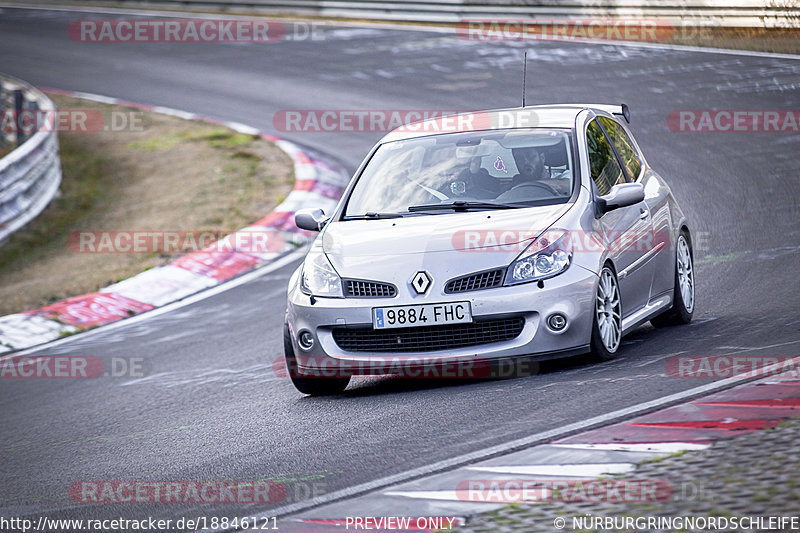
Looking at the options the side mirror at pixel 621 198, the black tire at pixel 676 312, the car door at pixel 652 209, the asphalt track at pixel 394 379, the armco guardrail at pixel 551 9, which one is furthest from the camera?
the armco guardrail at pixel 551 9

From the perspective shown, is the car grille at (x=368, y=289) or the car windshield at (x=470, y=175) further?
the car windshield at (x=470, y=175)

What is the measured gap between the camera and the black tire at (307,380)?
7.31 m

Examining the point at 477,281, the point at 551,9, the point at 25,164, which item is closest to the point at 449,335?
the point at 477,281

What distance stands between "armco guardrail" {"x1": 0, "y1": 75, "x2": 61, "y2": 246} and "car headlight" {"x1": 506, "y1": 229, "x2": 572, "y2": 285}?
29.5ft

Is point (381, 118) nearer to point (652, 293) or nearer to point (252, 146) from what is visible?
point (252, 146)

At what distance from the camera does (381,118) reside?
1844 cm

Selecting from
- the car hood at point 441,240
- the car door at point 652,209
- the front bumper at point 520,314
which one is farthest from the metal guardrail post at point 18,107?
the front bumper at point 520,314

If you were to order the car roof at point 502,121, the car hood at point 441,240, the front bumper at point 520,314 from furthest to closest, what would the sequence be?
the car roof at point 502,121 < the car hood at point 441,240 < the front bumper at point 520,314

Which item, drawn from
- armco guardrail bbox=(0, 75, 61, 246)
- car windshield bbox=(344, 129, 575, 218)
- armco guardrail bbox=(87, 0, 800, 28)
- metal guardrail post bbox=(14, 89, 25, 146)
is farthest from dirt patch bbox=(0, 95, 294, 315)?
armco guardrail bbox=(87, 0, 800, 28)

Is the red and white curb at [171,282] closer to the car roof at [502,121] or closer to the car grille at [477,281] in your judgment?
the car roof at [502,121]

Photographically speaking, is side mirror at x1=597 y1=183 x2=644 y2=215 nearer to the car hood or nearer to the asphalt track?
the car hood

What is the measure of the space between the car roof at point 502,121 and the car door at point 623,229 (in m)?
0.20

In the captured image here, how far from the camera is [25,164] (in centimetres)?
1493

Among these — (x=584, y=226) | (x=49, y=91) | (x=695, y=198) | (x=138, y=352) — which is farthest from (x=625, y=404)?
(x=49, y=91)
